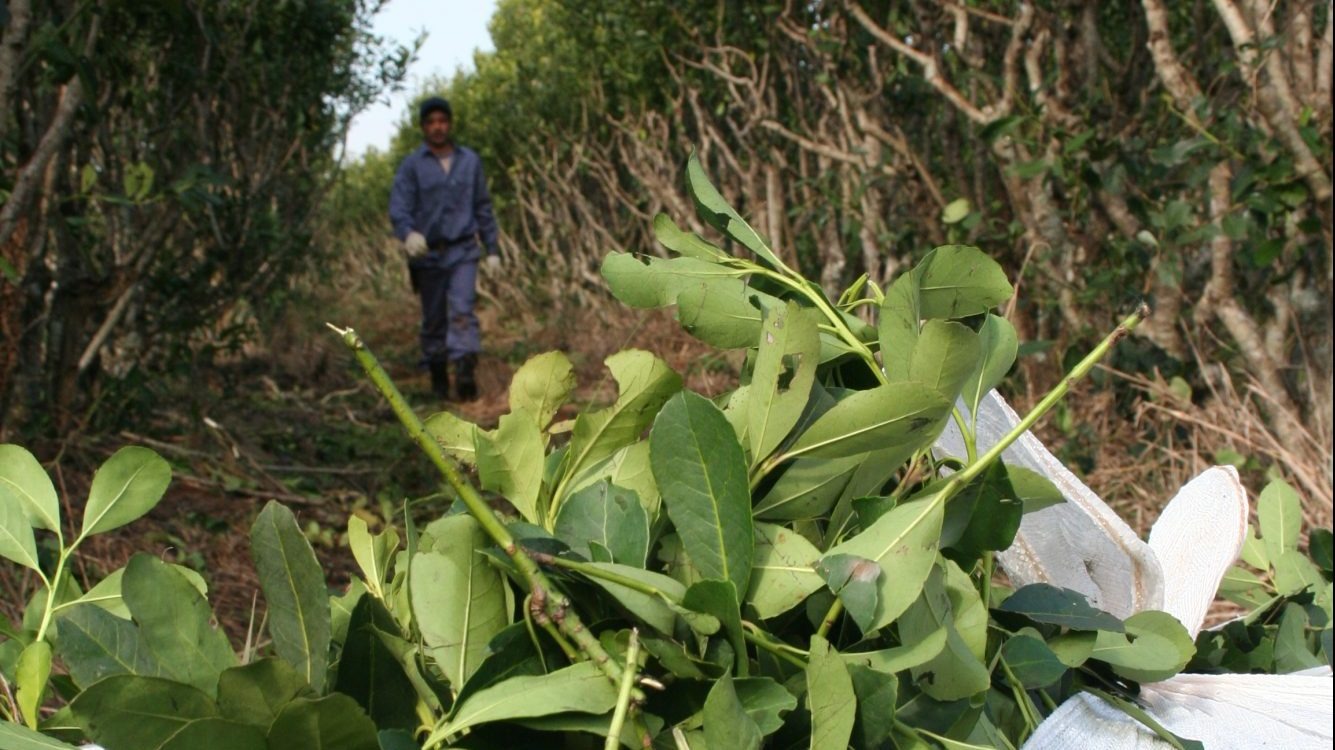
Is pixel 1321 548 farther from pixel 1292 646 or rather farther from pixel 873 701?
pixel 873 701

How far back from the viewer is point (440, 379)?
8.19 meters

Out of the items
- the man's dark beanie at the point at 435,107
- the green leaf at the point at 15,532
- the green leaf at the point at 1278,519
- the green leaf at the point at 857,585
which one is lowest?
the green leaf at the point at 1278,519

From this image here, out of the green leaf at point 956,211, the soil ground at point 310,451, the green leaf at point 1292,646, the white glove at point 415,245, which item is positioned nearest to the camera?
the green leaf at point 1292,646

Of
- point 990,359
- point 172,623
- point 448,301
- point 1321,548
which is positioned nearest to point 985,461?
point 990,359

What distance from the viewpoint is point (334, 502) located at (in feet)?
15.8

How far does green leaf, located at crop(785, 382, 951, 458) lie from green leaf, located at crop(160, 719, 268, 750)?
357 millimetres

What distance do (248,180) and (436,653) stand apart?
5.30 metres

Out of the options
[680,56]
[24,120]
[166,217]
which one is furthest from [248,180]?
[680,56]

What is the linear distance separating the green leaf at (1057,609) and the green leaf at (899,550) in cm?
19

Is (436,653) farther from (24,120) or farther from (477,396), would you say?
(477,396)

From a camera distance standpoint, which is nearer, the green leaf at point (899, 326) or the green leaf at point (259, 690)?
the green leaf at point (259, 690)

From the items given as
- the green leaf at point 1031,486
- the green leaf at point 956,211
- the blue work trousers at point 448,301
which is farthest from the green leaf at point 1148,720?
the blue work trousers at point 448,301

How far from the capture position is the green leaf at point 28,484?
83 centimetres

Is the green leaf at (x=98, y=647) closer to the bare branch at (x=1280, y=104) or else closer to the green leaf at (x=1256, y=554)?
the green leaf at (x=1256, y=554)
